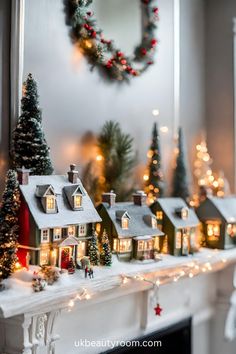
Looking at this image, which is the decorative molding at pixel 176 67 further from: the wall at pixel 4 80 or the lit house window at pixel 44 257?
the lit house window at pixel 44 257

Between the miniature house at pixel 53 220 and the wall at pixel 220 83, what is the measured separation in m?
1.67

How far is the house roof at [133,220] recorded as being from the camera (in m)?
2.58

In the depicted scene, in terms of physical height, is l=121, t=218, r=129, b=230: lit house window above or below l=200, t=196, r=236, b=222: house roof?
below

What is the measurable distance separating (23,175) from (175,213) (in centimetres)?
107

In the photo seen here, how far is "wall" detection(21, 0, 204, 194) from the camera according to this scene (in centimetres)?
261

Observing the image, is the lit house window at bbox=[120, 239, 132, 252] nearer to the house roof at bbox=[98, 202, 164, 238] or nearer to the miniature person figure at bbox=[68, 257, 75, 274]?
the house roof at bbox=[98, 202, 164, 238]

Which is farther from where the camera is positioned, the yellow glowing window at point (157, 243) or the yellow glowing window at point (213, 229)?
the yellow glowing window at point (213, 229)

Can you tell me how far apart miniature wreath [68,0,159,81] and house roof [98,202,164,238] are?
2.82 feet

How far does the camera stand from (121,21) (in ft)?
10.1

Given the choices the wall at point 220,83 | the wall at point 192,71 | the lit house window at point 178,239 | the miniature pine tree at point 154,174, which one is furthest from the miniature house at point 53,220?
the wall at point 220,83

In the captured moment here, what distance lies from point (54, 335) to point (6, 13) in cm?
164

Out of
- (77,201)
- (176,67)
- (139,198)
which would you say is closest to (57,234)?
(77,201)

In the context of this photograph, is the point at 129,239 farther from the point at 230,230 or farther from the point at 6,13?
the point at 6,13

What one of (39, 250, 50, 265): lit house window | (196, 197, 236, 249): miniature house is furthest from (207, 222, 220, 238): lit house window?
(39, 250, 50, 265): lit house window
